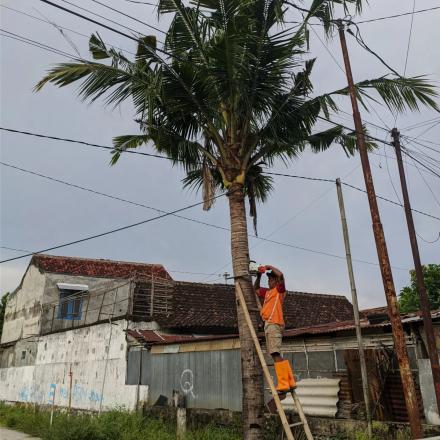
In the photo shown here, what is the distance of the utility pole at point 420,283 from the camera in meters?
8.88

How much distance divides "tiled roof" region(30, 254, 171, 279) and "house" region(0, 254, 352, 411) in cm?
7

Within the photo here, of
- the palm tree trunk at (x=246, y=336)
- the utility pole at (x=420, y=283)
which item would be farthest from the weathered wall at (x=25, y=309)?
the palm tree trunk at (x=246, y=336)

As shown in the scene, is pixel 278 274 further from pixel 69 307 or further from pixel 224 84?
pixel 69 307

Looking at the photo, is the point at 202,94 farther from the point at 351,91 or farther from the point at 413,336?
the point at 413,336

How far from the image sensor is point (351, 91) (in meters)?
9.24

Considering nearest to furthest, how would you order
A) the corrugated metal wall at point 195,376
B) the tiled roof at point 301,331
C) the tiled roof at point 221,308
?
the tiled roof at point 301,331, the corrugated metal wall at point 195,376, the tiled roof at point 221,308

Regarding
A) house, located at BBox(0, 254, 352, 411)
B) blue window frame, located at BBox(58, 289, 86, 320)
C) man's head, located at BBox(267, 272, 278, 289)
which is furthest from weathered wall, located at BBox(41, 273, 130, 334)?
man's head, located at BBox(267, 272, 278, 289)

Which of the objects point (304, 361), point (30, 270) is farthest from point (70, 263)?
point (304, 361)

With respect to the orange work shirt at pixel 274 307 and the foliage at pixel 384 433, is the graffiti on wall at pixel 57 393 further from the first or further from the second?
the orange work shirt at pixel 274 307

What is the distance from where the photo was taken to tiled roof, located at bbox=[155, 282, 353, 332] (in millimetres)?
18562

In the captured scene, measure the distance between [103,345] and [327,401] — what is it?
33.3 feet

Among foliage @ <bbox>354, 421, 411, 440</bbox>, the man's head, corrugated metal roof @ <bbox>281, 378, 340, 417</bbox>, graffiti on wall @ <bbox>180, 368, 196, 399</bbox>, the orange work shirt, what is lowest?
foliage @ <bbox>354, 421, 411, 440</bbox>

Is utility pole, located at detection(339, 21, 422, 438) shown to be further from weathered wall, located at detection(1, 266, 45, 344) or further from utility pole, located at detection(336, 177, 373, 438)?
weathered wall, located at detection(1, 266, 45, 344)

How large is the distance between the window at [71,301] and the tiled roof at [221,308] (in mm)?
6852
